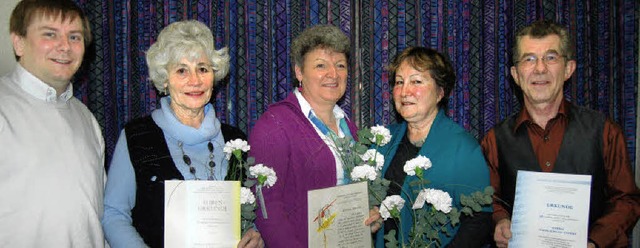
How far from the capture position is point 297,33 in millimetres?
3385

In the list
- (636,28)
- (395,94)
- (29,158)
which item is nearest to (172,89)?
(29,158)

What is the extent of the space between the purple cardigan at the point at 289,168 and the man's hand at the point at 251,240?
0.22 ft

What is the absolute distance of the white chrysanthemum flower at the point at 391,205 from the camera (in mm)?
1812

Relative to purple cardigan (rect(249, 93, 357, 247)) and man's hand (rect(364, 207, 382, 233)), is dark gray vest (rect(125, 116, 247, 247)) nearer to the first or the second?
purple cardigan (rect(249, 93, 357, 247))

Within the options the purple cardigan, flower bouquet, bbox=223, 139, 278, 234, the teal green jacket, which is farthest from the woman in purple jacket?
the teal green jacket

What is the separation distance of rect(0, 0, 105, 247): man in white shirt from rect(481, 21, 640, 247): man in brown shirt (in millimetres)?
1796

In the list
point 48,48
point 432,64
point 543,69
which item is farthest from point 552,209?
A: point 48,48

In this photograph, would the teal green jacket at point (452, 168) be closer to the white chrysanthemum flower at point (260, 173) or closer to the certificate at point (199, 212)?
the white chrysanthemum flower at point (260, 173)

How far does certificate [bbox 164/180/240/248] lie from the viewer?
1.77 meters

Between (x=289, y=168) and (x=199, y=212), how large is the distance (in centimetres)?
53

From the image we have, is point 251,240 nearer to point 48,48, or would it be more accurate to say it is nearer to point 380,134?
point 380,134

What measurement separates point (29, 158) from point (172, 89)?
0.61 m

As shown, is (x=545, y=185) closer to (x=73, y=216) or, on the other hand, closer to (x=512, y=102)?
(x=512, y=102)

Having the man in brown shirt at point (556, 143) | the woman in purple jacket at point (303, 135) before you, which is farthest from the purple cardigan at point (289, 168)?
the man in brown shirt at point (556, 143)
